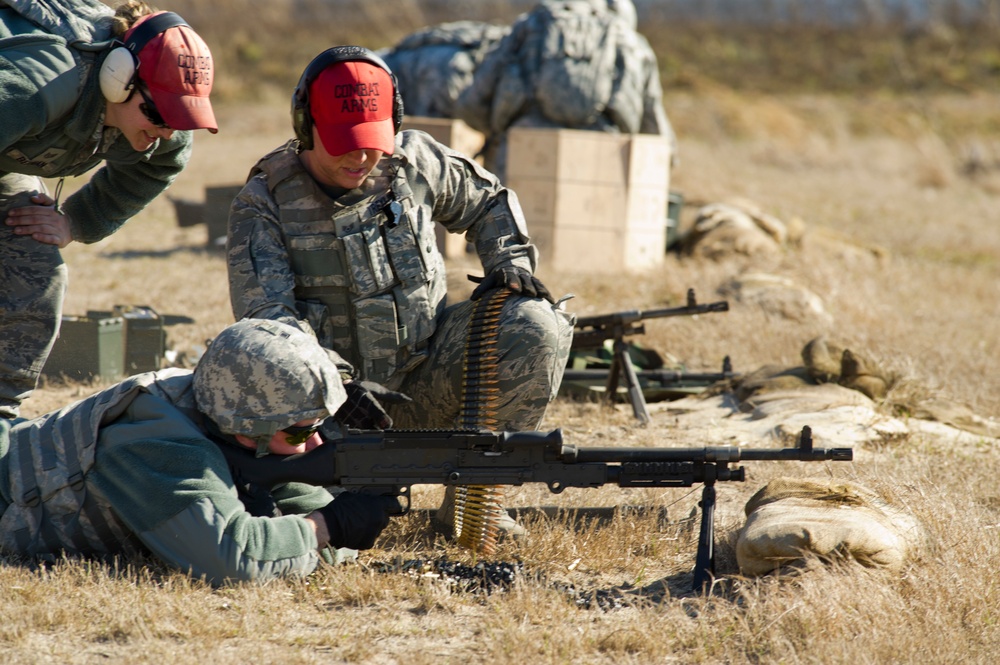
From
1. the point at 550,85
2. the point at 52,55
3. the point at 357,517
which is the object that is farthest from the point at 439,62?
the point at 357,517

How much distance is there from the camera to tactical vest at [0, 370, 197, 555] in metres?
3.62

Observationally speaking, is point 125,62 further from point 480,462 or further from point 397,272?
point 480,462

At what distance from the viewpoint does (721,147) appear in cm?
2697

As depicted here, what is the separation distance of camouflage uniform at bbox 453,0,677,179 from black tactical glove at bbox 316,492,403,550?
8188mm

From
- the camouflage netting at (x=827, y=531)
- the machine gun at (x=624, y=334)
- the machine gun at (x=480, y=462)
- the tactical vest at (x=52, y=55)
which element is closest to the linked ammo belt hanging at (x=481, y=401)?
the machine gun at (x=480, y=462)

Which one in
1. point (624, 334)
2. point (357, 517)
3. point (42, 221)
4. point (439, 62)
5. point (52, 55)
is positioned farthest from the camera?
point (439, 62)

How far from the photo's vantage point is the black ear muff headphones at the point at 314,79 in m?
4.25

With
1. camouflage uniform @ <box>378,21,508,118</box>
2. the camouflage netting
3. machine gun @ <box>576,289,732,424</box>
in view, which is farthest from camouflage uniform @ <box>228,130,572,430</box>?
camouflage uniform @ <box>378,21,508,118</box>

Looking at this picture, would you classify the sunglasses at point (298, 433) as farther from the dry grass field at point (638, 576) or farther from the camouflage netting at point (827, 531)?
the camouflage netting at point (827, 531)

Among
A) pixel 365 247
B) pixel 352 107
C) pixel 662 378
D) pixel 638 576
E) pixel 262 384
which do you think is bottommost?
pixel 638 576

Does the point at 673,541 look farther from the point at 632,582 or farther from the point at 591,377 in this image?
the point at 591,377

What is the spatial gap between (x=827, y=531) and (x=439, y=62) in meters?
11.5

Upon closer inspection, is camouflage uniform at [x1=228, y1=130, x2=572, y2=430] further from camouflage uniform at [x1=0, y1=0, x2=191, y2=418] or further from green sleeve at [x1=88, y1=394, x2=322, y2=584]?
green sleeve at [x1=88, y1=394, x2=322, y2=584]

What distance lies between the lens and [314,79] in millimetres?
4273
